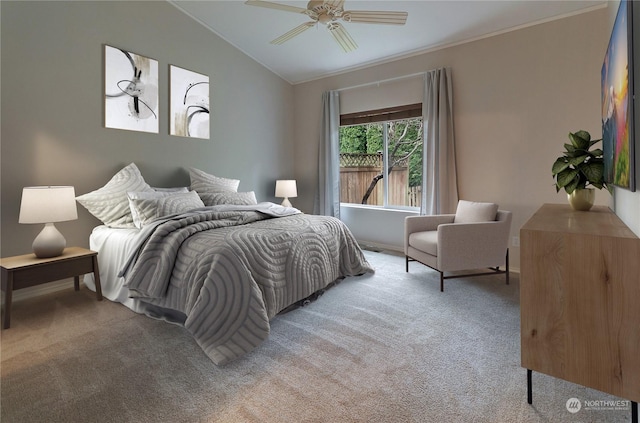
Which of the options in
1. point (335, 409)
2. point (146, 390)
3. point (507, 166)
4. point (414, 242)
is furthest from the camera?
point (507, 166)

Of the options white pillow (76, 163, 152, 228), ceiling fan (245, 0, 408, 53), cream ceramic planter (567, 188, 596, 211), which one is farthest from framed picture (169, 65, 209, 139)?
cream ceramic planter (567, 188, 596, 211)

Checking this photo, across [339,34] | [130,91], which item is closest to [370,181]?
[339,34]

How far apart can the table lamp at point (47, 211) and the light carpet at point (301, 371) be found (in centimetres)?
51

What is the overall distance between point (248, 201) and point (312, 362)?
2374 mm

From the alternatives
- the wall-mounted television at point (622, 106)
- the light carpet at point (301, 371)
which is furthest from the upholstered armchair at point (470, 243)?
the wall-mounted television at point (622, 106)

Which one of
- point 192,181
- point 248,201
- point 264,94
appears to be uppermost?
point 264,94

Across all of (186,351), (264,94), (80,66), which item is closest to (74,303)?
(186,351)

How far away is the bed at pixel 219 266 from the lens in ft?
6.55

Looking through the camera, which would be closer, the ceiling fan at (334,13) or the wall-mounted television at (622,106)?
the wall-mounted television at (622,106)

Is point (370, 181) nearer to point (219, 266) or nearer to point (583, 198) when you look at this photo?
point (583, 198)

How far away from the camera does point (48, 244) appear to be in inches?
102

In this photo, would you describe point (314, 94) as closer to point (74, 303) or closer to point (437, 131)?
point (437, 131)

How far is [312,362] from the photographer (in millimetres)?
1870

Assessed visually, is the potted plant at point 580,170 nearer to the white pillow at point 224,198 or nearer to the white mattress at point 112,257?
the white pillow at point 224,198
